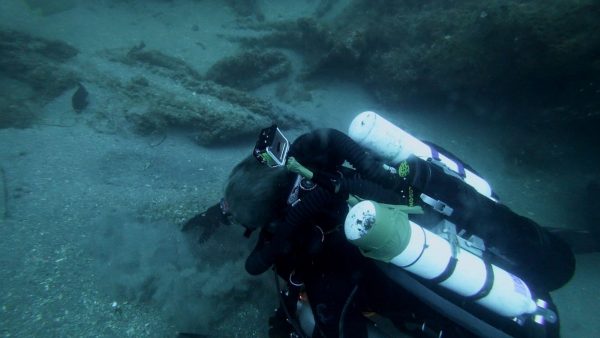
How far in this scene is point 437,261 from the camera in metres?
2.53

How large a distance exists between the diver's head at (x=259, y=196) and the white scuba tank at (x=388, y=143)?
1.10 metres

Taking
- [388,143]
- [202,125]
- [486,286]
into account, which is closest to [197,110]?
[202,125]

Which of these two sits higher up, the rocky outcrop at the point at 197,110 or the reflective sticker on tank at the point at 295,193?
the reflective sticker on tank at the point at 295,193

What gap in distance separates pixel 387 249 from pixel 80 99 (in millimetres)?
7093

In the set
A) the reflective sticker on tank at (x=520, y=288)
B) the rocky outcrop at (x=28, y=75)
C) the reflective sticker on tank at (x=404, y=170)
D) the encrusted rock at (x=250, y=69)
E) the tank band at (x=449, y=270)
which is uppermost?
the reflective sticker on tank at (x=404, y=170)

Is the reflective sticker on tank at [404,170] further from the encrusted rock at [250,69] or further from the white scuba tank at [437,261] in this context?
the encrusted rock at [250,69]

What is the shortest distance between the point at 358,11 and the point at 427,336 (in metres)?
11.0

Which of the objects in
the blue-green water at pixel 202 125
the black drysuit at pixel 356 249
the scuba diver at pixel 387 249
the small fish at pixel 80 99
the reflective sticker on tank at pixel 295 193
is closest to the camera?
the scuba diver at pixel 387 249

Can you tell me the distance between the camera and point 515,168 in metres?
7.82

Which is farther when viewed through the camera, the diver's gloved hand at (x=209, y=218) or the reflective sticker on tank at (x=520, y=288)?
the diver's gloved hand at (x=209, y=218)

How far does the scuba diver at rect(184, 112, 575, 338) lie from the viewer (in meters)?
2.51

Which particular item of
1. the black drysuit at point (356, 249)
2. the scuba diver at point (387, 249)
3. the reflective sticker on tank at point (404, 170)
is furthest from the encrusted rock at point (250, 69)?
the reflective sticker on tank at point (404, 170)

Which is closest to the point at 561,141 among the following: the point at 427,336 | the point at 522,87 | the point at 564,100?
the point at 564,100

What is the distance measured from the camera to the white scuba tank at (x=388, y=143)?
3559mm
